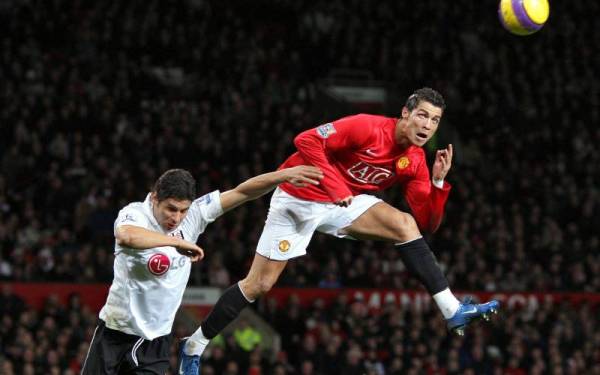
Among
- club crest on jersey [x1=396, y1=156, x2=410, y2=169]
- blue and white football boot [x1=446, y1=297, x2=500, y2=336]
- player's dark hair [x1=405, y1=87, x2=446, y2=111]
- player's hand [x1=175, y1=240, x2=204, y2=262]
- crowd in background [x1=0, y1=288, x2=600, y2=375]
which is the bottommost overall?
crowd in background [x1=0, y1=288, x2=600, y2=375]

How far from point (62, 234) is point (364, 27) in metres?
10.7

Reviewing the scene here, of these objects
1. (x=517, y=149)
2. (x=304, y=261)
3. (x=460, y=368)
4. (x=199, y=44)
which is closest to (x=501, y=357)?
(x=460, y=368)

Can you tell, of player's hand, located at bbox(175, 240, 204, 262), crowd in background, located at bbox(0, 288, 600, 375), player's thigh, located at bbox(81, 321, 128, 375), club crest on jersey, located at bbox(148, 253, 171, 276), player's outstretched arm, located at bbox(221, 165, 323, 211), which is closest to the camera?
player's hand, located at bbox(175, 240, 204, 262)

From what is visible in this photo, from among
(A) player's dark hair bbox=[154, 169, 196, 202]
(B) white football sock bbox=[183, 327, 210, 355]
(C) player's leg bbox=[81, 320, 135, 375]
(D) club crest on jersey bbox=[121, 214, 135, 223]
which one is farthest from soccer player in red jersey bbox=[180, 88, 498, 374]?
(D) club crest on jersey bbox=[121, 214, 135, 223]

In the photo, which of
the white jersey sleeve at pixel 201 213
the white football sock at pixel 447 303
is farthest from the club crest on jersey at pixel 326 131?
the white football sock at pixel 447 303

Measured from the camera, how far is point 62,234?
1480cm

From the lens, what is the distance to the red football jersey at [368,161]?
7.66m

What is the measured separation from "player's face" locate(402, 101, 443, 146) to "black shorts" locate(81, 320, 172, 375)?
262 centimetres

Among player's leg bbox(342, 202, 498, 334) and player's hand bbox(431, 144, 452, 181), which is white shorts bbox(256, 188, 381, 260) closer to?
player's leg bbox(342, 202, 498, 334)

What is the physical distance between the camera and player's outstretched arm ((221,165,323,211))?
6645mm

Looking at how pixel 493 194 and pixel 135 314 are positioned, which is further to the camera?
pixel 493 194

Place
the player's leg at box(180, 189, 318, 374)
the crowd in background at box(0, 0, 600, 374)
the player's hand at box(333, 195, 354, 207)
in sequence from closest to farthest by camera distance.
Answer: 1. the player's hand at box(333, 195, 354, 207)
2. the player's leg at box(180, 189, 318, 374)
3. the crowd in background at box(0, 0, 600, 374)

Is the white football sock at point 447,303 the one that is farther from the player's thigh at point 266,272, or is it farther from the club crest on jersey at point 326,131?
the club crest on jersey at point 326,131

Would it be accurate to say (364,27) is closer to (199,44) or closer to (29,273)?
(199,44)
